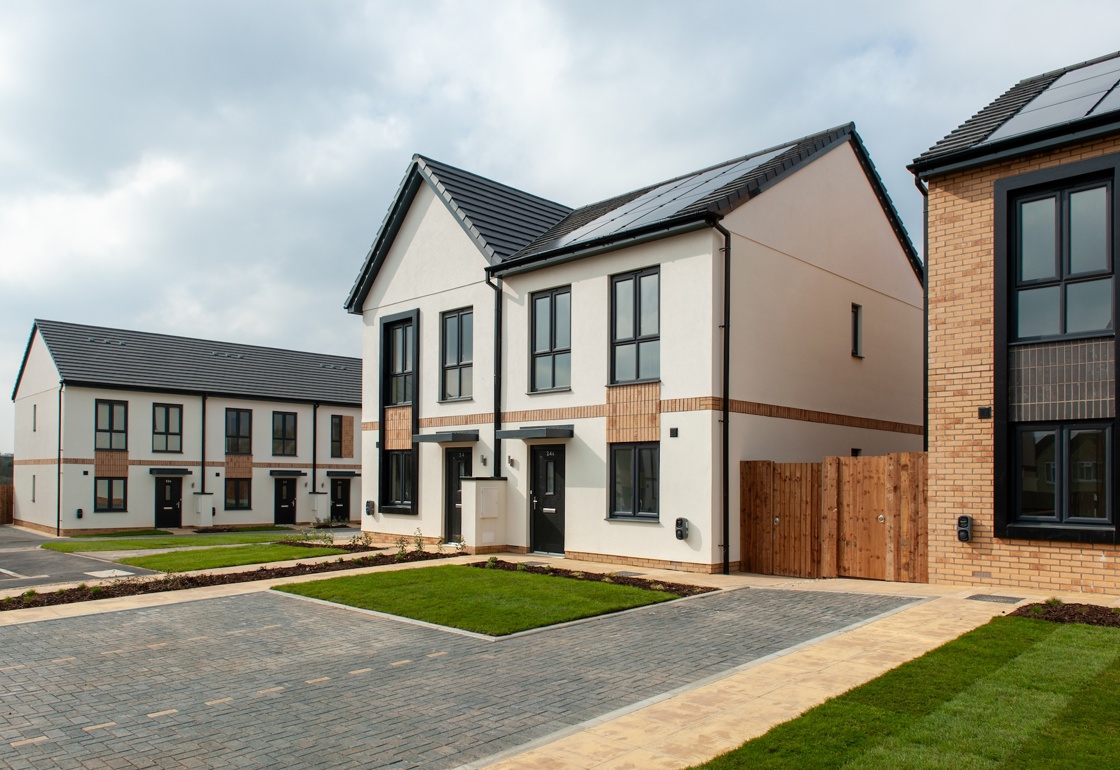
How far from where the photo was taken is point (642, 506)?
15938 millimetres

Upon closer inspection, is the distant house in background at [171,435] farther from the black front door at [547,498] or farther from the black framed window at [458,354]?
the black front door at [547,498]

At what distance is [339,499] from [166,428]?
8170 millimetres

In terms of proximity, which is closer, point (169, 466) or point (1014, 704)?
point (1014, 704)

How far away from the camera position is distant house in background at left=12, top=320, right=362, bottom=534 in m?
32.0

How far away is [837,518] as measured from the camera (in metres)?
14.1

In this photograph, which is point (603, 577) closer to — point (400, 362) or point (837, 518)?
point (837, 518)

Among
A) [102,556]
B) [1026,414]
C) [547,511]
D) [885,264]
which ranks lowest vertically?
[102,556]

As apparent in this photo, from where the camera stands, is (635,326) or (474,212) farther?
(474,212)

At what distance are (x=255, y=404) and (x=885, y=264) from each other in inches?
1052

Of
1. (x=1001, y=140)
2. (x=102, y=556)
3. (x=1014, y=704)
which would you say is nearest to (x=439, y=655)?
(x=1014, y=704)

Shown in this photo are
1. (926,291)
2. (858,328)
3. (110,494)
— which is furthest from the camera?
(110,494)

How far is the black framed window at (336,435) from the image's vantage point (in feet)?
128

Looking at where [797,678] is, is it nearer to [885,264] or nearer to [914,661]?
[914,661]

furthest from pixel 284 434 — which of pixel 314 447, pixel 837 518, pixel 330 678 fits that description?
pixel 330 678
